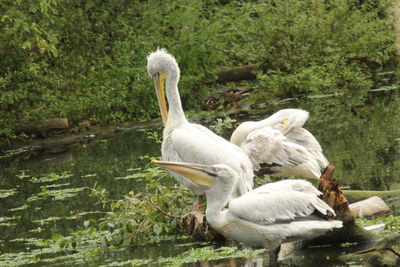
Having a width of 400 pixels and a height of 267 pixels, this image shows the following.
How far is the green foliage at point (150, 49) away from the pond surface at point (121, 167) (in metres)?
1.35

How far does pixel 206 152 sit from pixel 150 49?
11.3 meters

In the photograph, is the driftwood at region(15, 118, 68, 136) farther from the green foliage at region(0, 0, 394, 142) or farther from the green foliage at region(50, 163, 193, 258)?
the green foliage at region(50, 163, 193, 258)

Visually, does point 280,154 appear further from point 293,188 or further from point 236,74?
point 236,74

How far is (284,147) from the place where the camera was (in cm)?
793

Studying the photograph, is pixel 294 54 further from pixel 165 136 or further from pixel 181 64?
pixel 165 136

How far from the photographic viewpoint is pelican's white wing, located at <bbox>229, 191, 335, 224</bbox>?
233 inches

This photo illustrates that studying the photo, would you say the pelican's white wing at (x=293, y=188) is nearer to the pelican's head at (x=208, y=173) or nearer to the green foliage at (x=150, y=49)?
the pelican's head at (x=208, y=173)

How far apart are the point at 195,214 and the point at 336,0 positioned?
11.4 meters

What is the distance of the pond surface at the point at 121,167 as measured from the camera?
8477 mm

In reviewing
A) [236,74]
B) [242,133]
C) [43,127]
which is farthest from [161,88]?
[236,74]

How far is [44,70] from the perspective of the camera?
59.9 feet

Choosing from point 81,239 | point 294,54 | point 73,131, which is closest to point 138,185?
point 81,239

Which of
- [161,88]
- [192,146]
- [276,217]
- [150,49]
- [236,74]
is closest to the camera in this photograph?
[276,217]

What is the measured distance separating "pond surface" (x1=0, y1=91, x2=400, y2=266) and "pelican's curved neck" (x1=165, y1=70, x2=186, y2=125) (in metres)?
1.11
